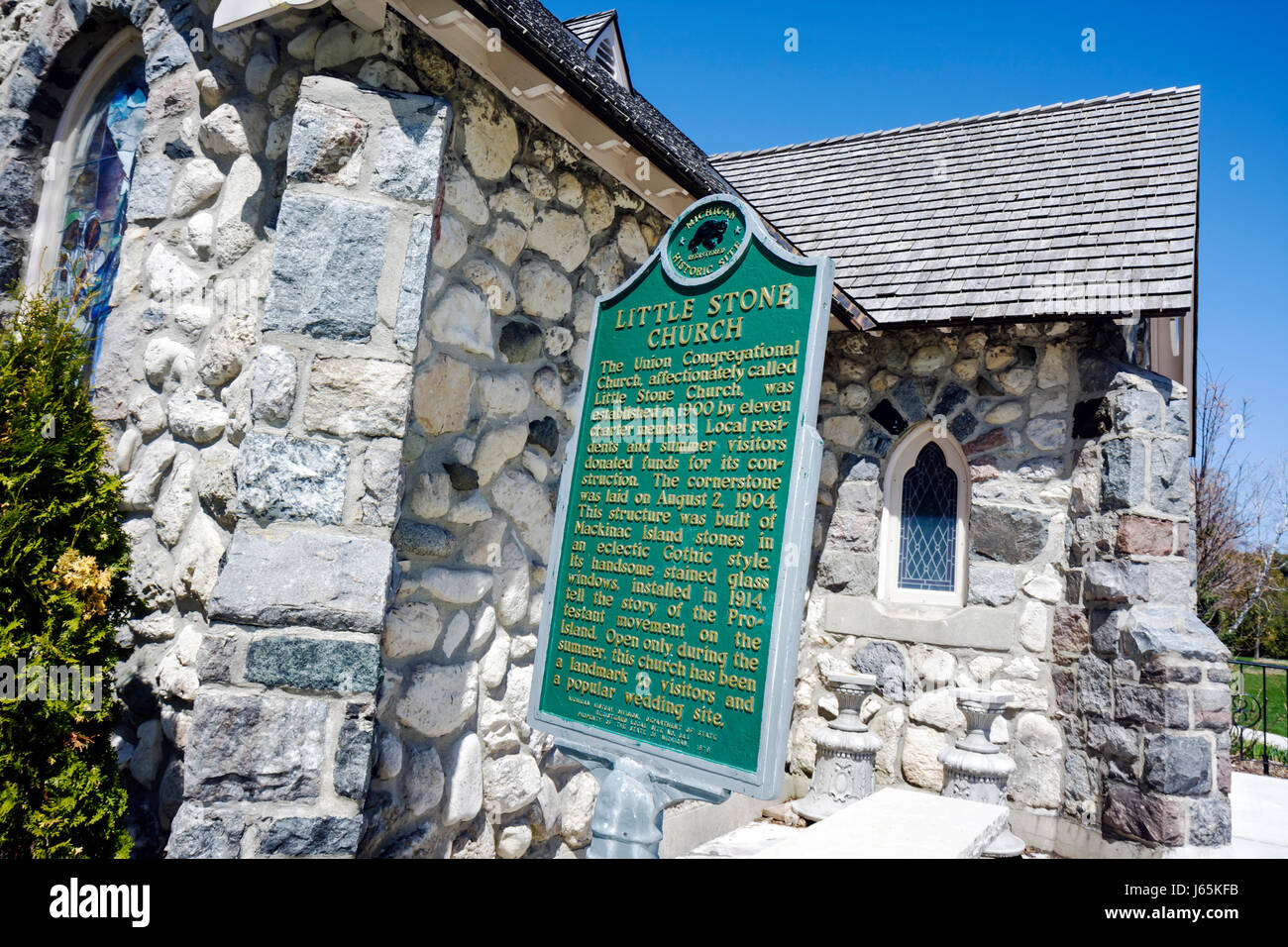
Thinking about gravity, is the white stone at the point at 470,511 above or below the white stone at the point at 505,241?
below

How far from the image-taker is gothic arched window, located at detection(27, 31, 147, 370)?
4.14 meters

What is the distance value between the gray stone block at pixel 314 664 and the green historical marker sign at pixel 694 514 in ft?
1.93

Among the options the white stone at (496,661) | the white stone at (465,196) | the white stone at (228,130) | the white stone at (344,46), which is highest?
the white stone at (344,46)

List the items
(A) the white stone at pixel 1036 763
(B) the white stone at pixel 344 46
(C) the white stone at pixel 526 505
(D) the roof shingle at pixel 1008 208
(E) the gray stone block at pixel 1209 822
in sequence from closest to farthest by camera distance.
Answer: (B) the white stone at pixel 344 46 → (C) the white stone at pixel 526 505 → (E) the gray stone block at pixel 1209 822 → (A) the white stone at pixel 1036 763 → (D) the roof shingle at pixel 1008 208

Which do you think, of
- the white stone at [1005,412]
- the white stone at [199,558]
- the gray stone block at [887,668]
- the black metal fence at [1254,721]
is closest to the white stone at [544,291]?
the white stone at [199,558]

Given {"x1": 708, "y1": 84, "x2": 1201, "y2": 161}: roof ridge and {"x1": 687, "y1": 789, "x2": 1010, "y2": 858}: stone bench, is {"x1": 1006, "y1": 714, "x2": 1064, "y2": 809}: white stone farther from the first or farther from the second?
{"x1": 708, "y1": 84, "x2": 1201, "y2": 161}: roof ridge

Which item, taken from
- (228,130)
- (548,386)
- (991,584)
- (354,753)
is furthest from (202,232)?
(991,584)

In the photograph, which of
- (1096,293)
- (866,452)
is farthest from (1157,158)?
(866,452)

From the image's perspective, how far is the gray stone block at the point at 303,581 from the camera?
2.59 meters

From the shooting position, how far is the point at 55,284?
4.41 meters

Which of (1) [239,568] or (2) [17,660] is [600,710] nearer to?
(1) [239,568]

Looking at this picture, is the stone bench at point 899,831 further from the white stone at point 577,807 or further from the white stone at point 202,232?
the white stone at point 202,232

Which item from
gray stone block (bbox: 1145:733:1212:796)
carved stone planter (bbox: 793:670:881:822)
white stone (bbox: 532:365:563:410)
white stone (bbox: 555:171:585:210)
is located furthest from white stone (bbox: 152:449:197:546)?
gray stone block (bbox: 1145:733:1212:796)

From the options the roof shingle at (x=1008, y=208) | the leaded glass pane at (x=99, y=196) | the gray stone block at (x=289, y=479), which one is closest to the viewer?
the gray stone block at (x=289, y=479)
